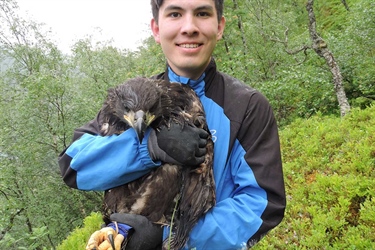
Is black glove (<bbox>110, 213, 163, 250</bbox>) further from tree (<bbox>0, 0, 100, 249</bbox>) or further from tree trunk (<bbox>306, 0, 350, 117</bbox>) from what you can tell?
tree (<bbox>0, 0, 100, 249</bbox>)

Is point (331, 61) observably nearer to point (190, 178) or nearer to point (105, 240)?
point (190, 178)

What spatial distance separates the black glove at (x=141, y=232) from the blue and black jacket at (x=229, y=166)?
193 mm

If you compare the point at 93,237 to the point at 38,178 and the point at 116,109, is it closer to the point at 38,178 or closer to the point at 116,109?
the point at 116,109

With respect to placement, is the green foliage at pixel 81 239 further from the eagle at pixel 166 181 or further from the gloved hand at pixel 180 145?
the gloved hand at pixel 180 145

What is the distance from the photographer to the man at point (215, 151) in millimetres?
1808

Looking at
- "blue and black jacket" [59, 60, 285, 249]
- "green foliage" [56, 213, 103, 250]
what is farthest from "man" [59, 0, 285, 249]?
"green foliage" [56, 213, 103, 250]

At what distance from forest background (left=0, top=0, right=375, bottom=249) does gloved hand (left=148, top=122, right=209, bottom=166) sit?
291 cm

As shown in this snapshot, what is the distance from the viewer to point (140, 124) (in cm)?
192

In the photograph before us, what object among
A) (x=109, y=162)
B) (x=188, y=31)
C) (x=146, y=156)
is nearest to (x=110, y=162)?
(x=109, y=162)

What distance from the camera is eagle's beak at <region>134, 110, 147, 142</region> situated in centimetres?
189

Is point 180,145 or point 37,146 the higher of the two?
point 180,145

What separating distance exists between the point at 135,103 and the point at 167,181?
1.90ft

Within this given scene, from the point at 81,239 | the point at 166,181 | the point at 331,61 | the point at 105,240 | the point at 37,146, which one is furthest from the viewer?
the point at 37,146

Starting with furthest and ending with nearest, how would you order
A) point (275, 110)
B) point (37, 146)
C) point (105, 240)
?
point (37, 146), point (275, 110), point (105, 240)
